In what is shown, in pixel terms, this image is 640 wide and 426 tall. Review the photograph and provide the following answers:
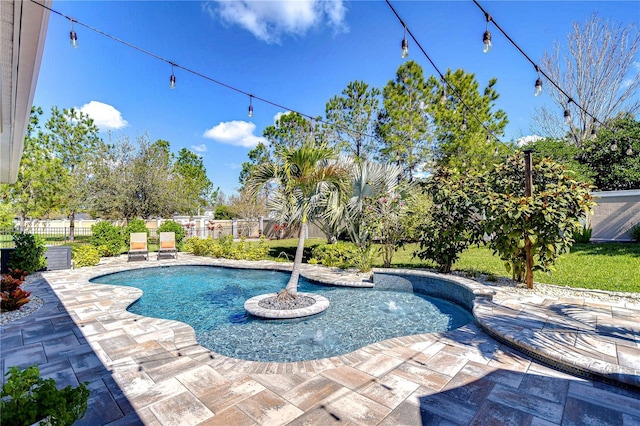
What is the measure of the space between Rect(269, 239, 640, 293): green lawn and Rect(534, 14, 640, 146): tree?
8921mm

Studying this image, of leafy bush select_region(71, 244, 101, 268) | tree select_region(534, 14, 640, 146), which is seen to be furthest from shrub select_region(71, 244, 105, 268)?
tree select_region(534, 14, 640, 146)

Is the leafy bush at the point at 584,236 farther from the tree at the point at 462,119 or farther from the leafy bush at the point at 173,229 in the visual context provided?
the leafy bush at the point at 173,229

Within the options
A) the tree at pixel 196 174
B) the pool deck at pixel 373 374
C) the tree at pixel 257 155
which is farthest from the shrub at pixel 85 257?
the tree at pixel 196 174

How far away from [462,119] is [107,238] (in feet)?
56.6

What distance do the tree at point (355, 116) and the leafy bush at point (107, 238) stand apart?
502 inches

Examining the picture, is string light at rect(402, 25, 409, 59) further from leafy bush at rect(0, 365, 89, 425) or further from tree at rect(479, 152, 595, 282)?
leafy bush at rect(0, 365, 89, 425)

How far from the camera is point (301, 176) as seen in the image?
5.31 m

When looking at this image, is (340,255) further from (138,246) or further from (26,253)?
(26,253)

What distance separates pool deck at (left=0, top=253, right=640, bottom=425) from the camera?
227 centimetres

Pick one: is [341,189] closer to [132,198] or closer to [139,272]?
[139,272]

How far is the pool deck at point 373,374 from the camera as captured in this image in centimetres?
227

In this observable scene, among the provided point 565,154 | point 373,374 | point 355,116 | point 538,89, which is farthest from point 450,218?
point 355,116

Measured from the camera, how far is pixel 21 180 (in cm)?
1378

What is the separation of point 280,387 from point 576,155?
60.4 feet
